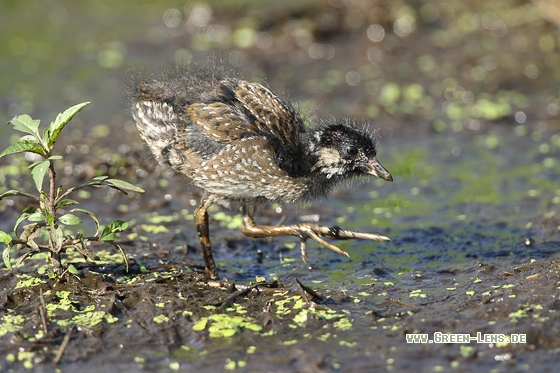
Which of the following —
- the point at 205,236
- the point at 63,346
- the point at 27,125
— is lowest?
the point at 63,346

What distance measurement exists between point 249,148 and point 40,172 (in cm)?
159

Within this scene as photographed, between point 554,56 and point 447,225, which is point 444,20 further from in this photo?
point 447,225

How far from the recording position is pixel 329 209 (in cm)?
816

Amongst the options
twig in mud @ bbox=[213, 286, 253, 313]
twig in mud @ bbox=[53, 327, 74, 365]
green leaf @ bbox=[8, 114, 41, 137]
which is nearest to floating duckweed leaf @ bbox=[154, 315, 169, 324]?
twig in mud @ bbox=[213, 286, 253, 313]

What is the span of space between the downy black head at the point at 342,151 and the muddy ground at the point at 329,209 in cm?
85

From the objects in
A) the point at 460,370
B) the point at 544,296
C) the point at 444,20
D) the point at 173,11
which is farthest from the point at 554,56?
the point at 460,370

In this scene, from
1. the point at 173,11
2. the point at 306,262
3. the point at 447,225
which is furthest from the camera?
the point at 173,11

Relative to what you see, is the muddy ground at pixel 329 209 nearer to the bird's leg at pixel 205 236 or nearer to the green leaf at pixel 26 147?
the bird's leg at pixel 205 236

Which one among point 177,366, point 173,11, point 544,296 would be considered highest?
point 173,11

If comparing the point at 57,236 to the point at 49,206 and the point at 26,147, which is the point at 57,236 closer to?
the point at 49,206

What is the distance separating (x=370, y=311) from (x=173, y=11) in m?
9.21

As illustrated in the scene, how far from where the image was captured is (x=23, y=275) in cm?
598

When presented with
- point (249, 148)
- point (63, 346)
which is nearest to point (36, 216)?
point (63, 346)

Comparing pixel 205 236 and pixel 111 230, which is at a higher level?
pixel 111 230
